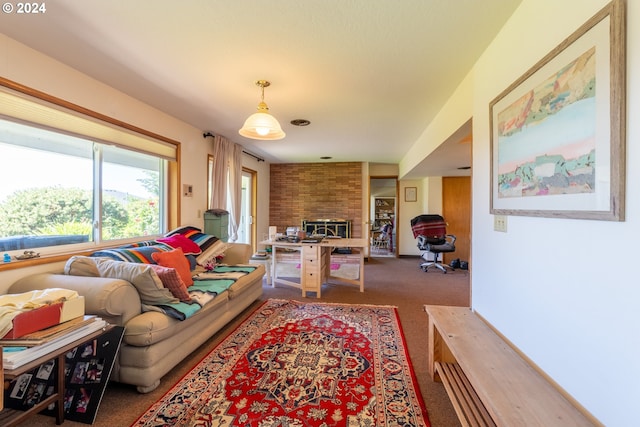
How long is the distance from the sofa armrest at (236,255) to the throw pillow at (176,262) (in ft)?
2.90

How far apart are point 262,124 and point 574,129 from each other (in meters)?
1.94

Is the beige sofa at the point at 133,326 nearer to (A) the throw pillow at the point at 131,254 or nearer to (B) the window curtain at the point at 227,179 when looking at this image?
(A) the throw pillow at the point at 131,254

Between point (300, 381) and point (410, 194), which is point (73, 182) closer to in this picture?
point (300, 381)

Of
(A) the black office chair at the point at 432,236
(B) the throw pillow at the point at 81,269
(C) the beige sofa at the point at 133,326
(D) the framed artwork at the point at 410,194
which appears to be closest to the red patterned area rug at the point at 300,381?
(C) the beige sofa at the point at 133,326

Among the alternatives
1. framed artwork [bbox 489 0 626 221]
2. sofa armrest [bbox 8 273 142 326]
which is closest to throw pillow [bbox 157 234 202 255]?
sofa armrest [bbox 8 273 142 326]

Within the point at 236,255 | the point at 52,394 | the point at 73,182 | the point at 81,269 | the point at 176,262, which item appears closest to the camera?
the point at 52,394

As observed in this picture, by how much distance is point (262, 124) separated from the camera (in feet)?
7.43

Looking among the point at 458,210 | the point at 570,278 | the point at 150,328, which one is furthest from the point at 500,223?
the point at 458,210

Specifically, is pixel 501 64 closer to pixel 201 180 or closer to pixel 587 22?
pixel 587 22

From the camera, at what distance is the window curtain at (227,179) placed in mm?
4090

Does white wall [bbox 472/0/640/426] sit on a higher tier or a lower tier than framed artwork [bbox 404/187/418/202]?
lower

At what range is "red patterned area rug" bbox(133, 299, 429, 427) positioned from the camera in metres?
1.51

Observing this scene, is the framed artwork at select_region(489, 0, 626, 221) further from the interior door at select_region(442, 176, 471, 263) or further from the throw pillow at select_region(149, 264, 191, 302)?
the interior door at select_region(442, 176, 471, 263)

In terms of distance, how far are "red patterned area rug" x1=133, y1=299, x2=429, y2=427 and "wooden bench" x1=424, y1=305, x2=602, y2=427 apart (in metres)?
0.26
